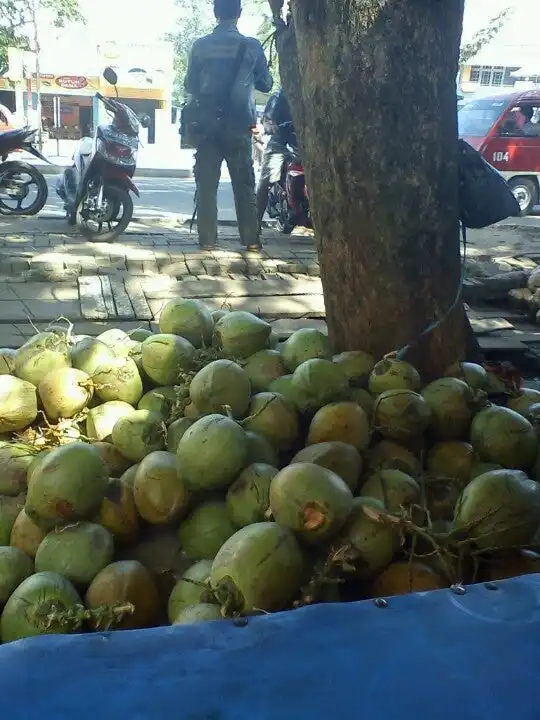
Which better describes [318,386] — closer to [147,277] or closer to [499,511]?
[499,511]

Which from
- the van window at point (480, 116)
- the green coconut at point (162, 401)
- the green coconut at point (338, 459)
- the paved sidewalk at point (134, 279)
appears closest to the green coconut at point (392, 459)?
the green coconut at point (338, 459)

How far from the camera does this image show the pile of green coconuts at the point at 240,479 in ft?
5.15

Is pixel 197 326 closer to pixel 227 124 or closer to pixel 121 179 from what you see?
pixel 227 124

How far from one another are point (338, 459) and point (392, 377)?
1.73 feet

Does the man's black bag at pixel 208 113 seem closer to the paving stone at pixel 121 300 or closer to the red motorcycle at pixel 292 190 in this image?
the red motorcycle at pixel 292 190

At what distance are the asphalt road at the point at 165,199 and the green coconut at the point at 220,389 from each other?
7844 millimetres

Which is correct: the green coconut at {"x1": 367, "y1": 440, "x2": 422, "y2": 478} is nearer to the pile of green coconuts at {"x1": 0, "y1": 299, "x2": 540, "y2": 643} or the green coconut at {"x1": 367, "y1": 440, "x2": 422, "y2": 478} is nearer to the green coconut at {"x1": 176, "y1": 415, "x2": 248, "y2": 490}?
the pile of green coconuts at {"x1": 0, "y1": 299, "x2": 540, "y2": 643}

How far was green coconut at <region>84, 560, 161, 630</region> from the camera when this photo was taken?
1630mm

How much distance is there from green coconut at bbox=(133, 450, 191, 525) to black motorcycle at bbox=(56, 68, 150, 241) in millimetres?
5828

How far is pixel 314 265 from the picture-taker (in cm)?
634

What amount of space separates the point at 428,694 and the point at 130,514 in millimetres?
1076

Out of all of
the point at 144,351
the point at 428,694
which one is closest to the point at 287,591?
the point at 428,694

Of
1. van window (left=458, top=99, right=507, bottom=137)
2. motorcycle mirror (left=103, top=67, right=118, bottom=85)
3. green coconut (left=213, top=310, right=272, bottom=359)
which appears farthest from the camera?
van window (left=458, top=99, right=507, bottom=137)

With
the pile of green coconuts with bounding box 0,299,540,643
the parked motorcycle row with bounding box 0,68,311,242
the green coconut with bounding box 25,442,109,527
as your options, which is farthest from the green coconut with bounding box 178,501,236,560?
the parked motorcycle row with bounding box 0,68,311,242
